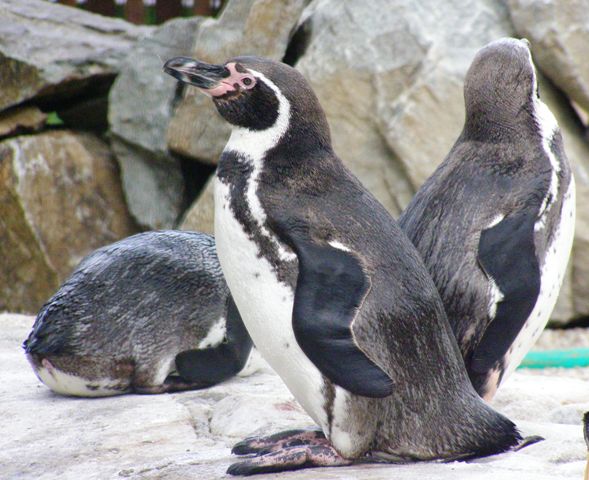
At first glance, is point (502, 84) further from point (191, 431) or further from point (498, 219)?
point (191, 431)

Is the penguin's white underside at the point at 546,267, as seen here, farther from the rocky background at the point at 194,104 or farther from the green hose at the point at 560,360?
the rocky background at the point at 194,104

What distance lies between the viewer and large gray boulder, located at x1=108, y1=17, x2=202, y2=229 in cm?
662

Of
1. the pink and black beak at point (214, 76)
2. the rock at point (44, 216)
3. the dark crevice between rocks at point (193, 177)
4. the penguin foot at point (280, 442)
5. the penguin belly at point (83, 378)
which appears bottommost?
the rock at point (44, 216)

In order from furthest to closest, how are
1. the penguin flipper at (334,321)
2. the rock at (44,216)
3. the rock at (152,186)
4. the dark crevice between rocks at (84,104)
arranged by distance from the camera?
the dark crevice between rocks at (84,104) < the rock at (152,186) < the rock at (44,216) < the penguin flipper at (334,321)

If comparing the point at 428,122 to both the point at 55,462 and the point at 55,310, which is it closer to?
the point at 55,310

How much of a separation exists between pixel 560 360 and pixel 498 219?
2.81 meters

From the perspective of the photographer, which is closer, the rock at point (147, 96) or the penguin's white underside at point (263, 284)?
the penguin's white underside at point (263, 284)

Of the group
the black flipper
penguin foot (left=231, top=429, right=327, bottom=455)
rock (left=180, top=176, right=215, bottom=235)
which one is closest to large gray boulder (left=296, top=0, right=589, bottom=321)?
rock (left=180, top=176, right=215, bottom=235)

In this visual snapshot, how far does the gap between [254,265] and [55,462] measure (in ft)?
2.68

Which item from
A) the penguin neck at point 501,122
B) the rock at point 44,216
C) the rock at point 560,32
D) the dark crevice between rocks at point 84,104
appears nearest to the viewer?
the penguin neck at point 501,122

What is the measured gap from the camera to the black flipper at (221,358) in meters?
3.39

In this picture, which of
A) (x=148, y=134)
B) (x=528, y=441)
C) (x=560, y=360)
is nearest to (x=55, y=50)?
(x=148, y=134)

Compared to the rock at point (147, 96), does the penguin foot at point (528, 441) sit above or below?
above

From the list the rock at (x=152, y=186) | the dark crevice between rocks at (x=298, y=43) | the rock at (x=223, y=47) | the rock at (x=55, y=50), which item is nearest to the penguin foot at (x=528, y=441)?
the rock at (x=223, y=47)
